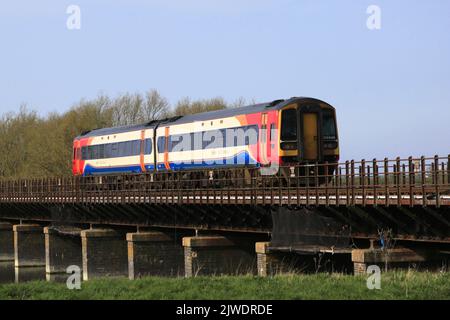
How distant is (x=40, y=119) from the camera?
113000mm

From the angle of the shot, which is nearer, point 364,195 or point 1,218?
point 364,195

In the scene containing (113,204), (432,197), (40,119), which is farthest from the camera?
(40,119)

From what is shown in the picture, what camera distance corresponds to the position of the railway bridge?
25.5 m

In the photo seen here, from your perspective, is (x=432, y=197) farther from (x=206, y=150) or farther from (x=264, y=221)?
(x=206, y=150)

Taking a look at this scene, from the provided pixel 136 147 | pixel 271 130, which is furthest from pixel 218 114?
pixel 136 147

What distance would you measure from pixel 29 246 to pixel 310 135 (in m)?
29.4

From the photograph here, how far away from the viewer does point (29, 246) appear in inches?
2361

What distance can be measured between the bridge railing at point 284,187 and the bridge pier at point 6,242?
240 inches

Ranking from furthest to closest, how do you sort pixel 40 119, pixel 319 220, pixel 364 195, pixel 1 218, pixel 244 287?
1. pixel 40 119
2. pixel 1 218
3. pixel 319 220
4. pixel 364 195
5. pixel 244 287
